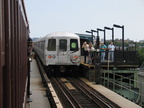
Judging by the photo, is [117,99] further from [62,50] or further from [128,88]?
[62,50]

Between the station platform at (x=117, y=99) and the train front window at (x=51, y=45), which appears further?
the train front window at (x=51, y=45)

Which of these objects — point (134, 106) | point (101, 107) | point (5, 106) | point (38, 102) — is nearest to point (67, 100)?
point (38, 102)

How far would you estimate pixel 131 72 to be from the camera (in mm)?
19188

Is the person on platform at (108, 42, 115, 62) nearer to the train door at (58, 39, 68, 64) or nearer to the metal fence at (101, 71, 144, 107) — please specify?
the metal fence at (101, 71, 144, 107)

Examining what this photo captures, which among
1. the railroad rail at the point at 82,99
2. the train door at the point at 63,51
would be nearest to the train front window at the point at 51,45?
the train door at the point at 63,51

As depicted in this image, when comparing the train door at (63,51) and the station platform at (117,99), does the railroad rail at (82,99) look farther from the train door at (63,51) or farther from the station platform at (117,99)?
the train door at (63,51)

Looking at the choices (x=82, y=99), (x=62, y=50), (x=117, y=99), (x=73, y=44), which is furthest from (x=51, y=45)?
(x=117, y=99)

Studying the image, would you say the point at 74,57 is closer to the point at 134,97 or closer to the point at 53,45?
the point at 53,45

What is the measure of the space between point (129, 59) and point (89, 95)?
22.9 feet

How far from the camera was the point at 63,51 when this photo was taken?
19.8 meters

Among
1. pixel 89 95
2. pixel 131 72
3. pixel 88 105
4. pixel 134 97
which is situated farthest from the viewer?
pixel 131 72

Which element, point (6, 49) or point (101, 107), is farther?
point (101, 107)

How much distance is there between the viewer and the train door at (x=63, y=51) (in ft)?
64.4

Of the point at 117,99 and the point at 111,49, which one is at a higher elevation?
the point at 111,49
